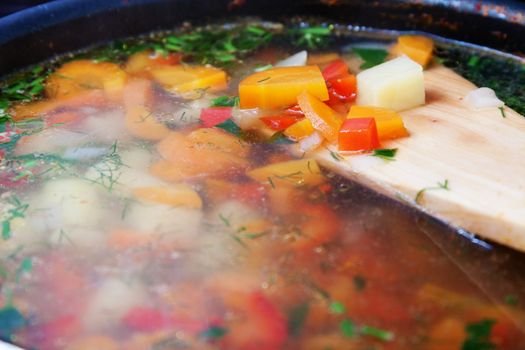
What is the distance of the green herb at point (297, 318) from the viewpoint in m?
1.64

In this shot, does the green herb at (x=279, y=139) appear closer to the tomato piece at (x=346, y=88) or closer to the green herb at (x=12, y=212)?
the tomato piece at (x=346, y=88)

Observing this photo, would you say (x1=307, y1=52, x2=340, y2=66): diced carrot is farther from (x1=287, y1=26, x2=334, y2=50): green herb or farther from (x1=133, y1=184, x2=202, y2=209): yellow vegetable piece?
(x1=133, y1=184, x2=202, y2=209): yellow vegetable piece

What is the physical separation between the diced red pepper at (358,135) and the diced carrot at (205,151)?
0.33m

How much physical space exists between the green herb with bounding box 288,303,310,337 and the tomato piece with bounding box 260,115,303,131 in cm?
82

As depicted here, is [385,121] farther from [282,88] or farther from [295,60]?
[295,60]

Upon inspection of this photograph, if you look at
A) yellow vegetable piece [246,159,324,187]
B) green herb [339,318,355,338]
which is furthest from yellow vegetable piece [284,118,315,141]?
green herb [339,318,355,338]

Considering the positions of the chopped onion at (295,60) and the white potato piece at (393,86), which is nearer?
the white potato piece at (393,86)

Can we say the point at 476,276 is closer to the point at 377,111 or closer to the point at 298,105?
the point at 377,111

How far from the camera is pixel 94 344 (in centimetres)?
162

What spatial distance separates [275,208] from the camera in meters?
2.02

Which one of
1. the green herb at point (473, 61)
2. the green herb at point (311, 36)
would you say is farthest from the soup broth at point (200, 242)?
the green herb at point (473, 61)

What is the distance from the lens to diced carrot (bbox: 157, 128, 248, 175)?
218 centimetres

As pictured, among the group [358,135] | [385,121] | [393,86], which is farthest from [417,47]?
[358,135]

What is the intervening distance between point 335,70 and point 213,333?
1322mm
